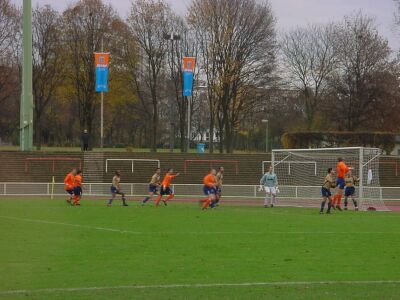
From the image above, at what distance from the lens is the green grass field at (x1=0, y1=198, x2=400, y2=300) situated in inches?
396

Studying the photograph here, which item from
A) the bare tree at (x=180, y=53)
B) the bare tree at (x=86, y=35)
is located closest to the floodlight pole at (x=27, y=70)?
the bare tree at (x=86, y=35)

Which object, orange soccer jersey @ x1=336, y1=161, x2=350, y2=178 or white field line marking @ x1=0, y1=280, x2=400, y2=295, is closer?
white field line marking @ x1=0, y1=280, x2=400, y2=295

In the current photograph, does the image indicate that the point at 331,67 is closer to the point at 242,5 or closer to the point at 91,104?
the point at 242,5

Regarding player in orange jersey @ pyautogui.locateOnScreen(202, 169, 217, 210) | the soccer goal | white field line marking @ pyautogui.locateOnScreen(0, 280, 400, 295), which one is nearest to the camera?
white field line marking @ pyautogui.locateOnScreen(0, 280, 400, 295)

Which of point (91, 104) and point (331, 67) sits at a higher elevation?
point (331, 67)

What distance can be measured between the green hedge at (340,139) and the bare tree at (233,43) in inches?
235

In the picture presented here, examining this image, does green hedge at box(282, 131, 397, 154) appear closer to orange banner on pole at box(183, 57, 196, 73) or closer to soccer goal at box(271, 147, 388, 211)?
orange banner on pole at box(183, 57, 196, 73)

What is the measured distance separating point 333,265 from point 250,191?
26.4 metres

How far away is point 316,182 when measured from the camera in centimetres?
3716

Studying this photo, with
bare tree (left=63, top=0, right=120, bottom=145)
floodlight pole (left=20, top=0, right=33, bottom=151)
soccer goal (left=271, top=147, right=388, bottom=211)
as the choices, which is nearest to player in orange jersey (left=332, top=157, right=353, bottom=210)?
soccer goal (left=271, top=147, right=388, bottom=211)

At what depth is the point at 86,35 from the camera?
53.5m

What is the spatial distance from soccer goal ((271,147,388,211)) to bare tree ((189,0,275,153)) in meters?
13.9

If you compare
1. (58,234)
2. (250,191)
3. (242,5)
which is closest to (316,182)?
(250,191)

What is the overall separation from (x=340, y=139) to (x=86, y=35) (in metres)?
21.2
